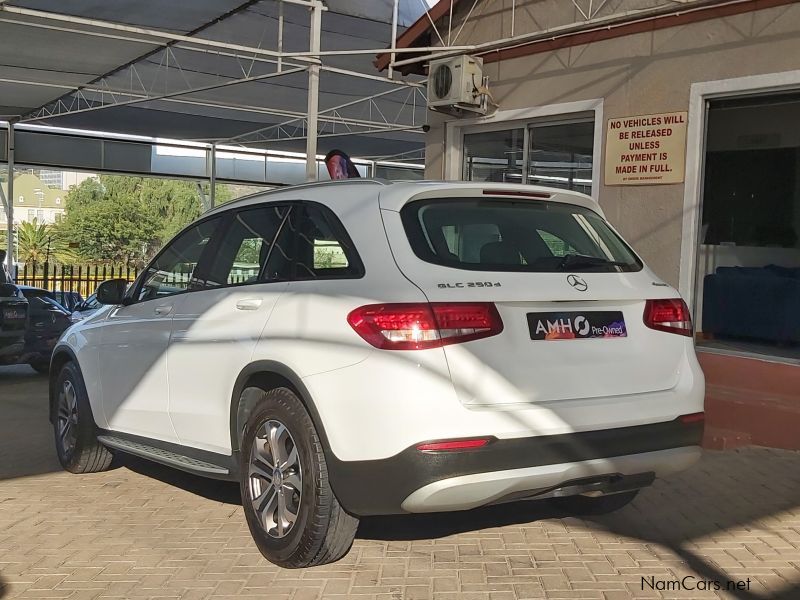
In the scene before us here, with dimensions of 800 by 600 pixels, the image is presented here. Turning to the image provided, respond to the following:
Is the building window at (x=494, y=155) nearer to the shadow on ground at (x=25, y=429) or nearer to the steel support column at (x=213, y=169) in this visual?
the shadow on ground at (x=25, y=429)

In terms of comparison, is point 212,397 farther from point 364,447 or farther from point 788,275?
point 788,275

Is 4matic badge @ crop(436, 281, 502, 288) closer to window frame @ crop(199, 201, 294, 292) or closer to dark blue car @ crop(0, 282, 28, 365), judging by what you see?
window frame @ crop(199, 201, 294, 292)

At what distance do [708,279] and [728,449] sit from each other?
2.18 metres

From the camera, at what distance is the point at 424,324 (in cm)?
356

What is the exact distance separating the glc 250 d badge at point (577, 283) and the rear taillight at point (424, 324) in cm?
48

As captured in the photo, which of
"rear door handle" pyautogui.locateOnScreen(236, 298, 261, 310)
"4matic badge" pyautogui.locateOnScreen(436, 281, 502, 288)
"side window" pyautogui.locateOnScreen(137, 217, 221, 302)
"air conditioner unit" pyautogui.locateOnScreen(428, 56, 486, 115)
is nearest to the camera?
"4matic badge" pyautogui.locateOnScreen(436, 281, 502, 288)

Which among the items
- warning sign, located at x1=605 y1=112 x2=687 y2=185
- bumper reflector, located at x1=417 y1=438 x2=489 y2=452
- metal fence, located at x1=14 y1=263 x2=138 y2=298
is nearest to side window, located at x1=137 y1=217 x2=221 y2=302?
bumper reflector, located at x1=417 y1=438 x2=489 y2=452

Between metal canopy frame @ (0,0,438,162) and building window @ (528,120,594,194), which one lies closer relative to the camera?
building window @ (528,120,594,194)

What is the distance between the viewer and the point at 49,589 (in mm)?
3992

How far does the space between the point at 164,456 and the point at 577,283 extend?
8.40 feet

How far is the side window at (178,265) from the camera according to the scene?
5121 millimetres

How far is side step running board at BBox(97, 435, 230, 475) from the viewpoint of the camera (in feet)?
15.2

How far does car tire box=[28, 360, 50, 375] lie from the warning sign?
720 cm

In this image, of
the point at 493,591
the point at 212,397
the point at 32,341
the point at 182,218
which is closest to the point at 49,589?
the point at 212,397
